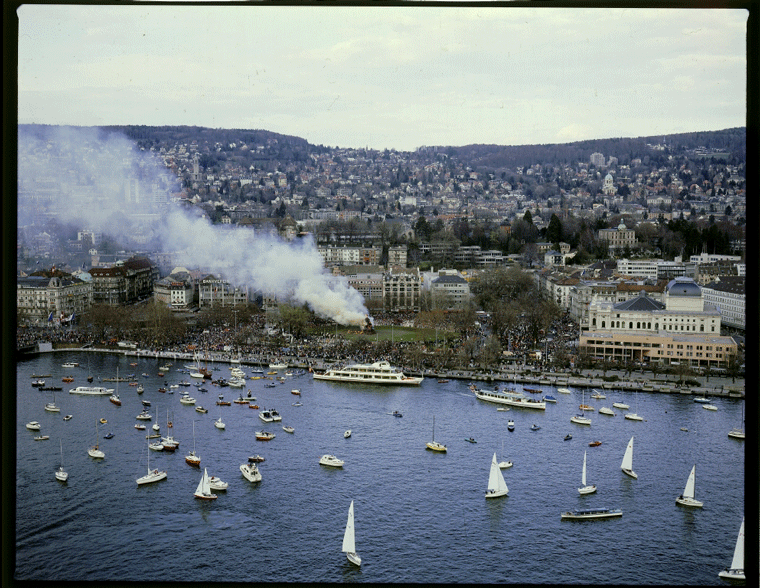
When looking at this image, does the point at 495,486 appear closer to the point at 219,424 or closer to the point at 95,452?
the point at 219,424

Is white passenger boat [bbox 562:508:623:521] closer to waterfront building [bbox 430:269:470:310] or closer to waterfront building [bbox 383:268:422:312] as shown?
waterfront building [bbox 430:269:470:310]

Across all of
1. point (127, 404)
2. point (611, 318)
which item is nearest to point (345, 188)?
point (611, 318)

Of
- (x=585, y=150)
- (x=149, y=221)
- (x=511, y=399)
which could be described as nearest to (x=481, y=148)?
(x=585, y=150)

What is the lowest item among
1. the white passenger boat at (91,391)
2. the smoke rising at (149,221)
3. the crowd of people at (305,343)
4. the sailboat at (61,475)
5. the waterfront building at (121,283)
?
the sailboat at (61,475)

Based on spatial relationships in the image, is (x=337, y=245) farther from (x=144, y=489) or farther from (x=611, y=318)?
(x=144, y=489)

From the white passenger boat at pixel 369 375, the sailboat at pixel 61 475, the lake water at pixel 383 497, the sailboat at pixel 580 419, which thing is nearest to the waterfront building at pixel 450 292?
the white passenger boat at pixel 369 375

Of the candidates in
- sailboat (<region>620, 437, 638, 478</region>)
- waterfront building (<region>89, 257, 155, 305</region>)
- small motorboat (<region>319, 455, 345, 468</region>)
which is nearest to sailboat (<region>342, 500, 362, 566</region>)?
small motorboat (<region>319, 455, 345, 468</region>)

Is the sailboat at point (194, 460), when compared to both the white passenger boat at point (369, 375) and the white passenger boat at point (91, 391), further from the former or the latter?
the white passenger boat at point (369, 375)
